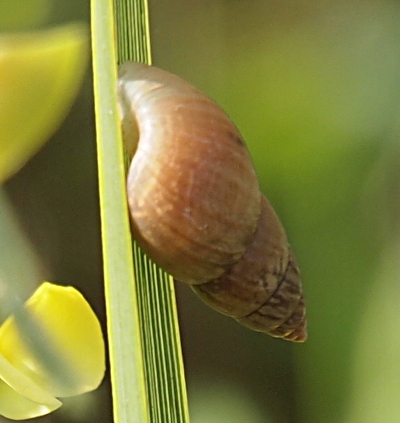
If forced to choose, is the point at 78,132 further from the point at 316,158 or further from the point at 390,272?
the point at 390,272

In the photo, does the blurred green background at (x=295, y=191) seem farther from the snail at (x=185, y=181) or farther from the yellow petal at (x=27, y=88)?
the snail at (x=185, y=181)

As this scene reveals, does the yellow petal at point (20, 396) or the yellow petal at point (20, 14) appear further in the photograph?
the yellow petal at point (20, 14)

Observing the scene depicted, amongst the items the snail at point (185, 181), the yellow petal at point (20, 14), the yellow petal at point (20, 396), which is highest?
the yellow petal at point (20, 14)

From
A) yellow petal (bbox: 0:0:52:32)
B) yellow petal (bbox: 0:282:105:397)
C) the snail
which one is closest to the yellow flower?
yellow petal (bbox: 0:282:105:397)

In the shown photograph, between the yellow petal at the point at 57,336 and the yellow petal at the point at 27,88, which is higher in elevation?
the yellow petal at the point at 27,88

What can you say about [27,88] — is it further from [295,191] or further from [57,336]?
[295,191]

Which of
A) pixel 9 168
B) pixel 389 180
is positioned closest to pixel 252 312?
pixel 9 168

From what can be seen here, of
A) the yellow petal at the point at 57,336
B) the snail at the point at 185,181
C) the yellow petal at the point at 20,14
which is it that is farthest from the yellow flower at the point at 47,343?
the yellow petal at the point at 20,14
